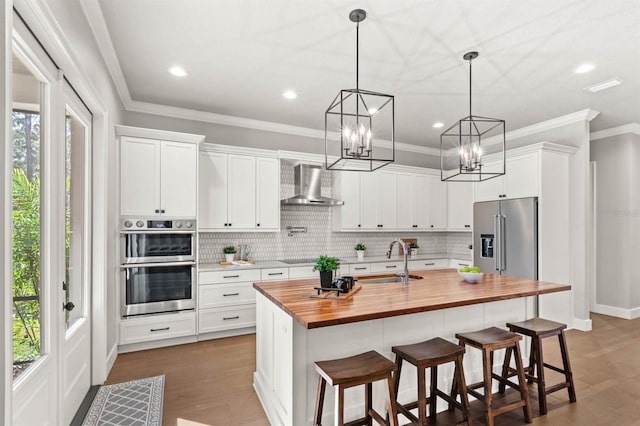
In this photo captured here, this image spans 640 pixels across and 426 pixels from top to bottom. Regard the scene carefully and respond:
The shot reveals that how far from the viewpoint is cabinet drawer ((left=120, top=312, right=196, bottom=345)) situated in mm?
3719

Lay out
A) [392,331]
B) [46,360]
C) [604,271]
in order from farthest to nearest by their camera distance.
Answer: [604,271] < [392,331] < [46,360]

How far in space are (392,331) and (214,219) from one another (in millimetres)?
2889

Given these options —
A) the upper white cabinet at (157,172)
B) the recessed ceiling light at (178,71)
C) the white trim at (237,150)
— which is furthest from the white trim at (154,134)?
the recessed ceiling light at (178,71)

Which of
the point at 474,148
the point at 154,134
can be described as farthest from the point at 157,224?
the point at 474,148

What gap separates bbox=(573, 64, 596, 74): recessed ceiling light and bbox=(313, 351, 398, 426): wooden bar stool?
134 inches

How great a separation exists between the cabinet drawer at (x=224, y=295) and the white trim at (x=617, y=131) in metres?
5.83

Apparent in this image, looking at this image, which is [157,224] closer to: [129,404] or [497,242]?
[129,404]

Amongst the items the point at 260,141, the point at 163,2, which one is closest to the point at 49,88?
the point at 163,2

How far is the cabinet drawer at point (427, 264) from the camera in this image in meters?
5.70

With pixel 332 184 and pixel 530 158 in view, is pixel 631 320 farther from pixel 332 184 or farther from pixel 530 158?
pixel 332 184

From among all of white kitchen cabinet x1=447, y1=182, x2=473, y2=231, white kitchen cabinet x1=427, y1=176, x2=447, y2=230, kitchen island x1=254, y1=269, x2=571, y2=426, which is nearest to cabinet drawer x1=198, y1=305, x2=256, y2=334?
kitchen island x1=254, y1=269, x2=571, y2=426

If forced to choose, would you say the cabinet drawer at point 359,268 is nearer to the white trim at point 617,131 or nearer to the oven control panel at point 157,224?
the oven control panel at point 157,224

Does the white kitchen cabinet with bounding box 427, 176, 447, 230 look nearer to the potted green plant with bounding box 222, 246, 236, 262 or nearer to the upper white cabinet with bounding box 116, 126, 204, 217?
the potted green plant with bounding box 222, 246, 236, 262

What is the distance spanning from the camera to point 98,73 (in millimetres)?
2832
